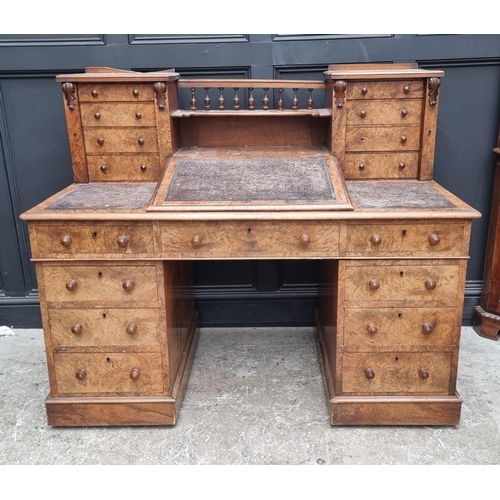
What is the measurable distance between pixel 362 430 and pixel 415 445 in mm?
240

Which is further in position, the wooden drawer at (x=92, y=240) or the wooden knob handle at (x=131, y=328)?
the wooden knob handle at (x=131, y=328)

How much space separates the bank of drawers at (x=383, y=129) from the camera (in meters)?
2.59

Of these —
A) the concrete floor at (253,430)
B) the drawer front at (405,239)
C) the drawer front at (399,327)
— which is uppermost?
the drawer front at (405,239)

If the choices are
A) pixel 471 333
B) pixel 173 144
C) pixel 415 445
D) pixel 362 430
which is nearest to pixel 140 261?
pixel 173 144

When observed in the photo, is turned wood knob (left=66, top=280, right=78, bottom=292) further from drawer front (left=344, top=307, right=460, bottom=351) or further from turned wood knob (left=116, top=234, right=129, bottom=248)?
drawer front (left=344, top=307, right=460, bottom=351)

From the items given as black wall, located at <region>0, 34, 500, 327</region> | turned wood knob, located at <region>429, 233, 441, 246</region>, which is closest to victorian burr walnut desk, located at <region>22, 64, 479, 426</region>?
turned wood knob, located at <region>429, 233, 441, 246</region>

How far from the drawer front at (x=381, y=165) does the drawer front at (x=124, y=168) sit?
3.30 ft

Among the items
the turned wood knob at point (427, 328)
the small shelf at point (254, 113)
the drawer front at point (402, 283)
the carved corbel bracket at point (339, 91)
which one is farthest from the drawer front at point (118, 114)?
the turned wood knob at point (427, 328)

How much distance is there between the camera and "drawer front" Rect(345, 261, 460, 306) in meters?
2.24

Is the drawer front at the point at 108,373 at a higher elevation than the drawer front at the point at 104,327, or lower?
lower

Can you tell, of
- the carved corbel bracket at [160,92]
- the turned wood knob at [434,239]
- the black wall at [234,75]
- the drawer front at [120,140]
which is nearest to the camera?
the turned wood knob at [434,239]

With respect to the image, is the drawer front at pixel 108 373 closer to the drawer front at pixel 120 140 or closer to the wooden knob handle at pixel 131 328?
the wooden knob handle at pixel 131 328

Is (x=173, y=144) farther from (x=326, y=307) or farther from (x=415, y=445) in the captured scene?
(x=415, y=445)

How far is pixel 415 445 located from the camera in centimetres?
229
